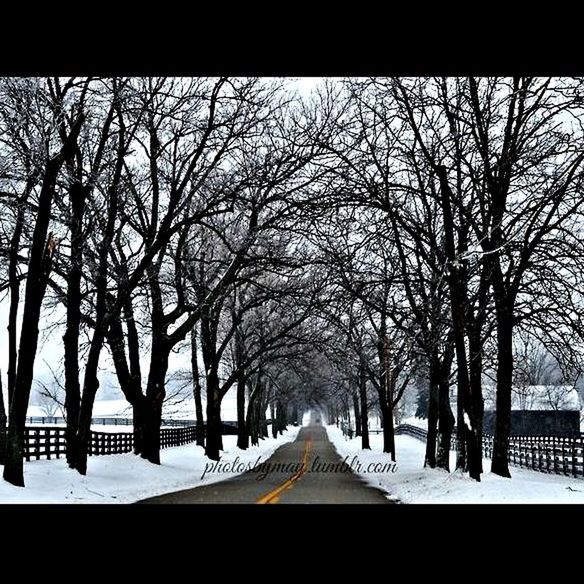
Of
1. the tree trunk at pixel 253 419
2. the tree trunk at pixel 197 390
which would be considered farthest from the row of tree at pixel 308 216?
the tree trunk at pixel 253 419

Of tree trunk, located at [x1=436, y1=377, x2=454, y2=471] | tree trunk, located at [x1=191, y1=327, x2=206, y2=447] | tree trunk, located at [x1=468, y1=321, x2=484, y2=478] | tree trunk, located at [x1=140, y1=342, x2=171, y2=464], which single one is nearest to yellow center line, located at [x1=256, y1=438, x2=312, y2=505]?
tree trunk, located at [x1=468, y1=321, x2=484, y2=478]

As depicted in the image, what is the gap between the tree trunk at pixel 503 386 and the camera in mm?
16344

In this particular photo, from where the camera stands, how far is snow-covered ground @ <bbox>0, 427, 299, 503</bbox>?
44.1 feet

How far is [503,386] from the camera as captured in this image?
16.7 meters

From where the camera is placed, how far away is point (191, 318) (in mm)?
22875

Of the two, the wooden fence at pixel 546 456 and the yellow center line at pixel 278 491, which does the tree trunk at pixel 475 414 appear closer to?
the yellow center line at pixel 278 491

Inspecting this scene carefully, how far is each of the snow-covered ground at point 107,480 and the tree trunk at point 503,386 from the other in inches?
324

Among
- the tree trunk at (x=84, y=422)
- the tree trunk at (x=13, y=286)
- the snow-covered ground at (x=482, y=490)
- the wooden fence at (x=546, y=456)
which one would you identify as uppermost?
the tree trunk at (x=13, y=286)

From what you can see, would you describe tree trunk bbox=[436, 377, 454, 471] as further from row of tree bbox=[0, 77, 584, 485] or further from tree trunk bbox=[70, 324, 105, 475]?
tree trunk bbox=[70, 324, 105, 475]

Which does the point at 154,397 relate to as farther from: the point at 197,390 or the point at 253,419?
the point at 253,419

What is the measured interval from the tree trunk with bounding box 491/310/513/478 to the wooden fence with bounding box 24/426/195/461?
464 inches

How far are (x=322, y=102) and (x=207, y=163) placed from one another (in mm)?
3879
